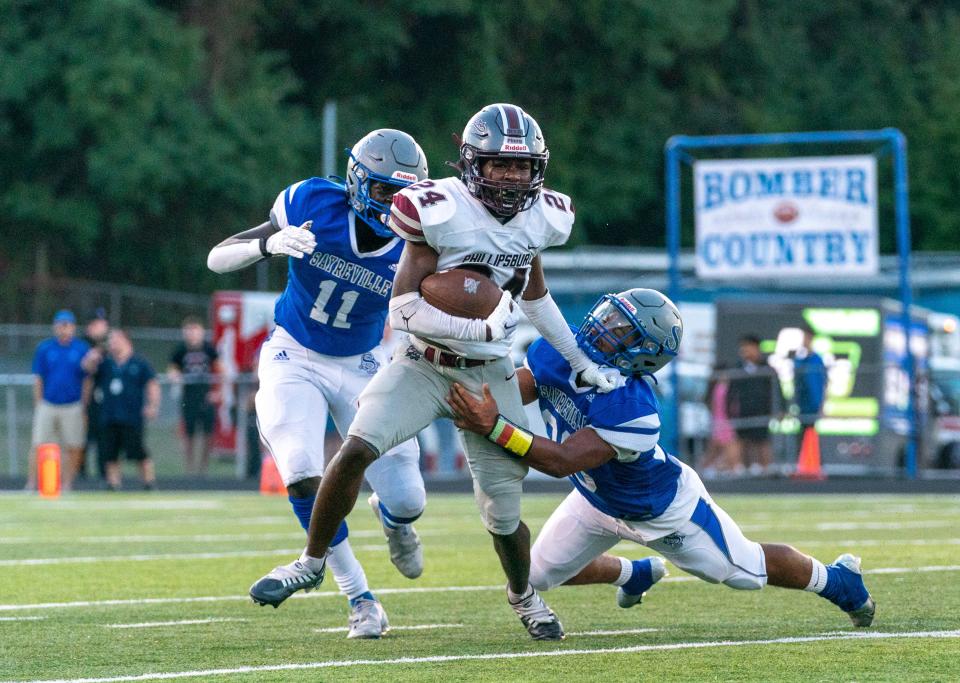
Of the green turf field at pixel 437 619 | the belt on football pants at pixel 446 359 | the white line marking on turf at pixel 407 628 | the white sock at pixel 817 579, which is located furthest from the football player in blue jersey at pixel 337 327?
the white sock at pixel 817 579

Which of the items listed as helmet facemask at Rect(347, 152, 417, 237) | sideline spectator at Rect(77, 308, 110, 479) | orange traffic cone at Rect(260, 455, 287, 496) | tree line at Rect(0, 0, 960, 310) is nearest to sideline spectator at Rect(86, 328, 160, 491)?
sideline spectator at Rect(77, 308, 110, 479)

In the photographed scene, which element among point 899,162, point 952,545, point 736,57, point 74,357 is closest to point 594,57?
point 736,57

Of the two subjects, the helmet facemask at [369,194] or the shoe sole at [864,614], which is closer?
the shoe sole at [864,614]

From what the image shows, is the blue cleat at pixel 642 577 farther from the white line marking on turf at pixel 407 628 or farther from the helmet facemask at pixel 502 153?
the helmet facemask at pixel 502 153

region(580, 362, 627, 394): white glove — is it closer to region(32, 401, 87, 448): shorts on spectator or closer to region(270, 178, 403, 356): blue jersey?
region(270, 178, 403, 356): blue jersey

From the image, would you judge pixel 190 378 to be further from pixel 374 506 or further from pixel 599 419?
pixel 599 419

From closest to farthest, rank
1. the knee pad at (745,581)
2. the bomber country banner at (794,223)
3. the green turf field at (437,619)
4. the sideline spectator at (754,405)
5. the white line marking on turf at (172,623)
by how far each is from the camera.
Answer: the green turf field at (437,619) < the knee pad at (745,581) < the white line marking on turf at (172,623) < the sideline spectator at (754,405) < the bomber country banner at (794,223)

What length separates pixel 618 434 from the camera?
595cm

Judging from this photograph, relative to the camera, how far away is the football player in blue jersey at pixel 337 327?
655 cm

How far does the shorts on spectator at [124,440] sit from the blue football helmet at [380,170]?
11042 mm

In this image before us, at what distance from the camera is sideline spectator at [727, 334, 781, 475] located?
18.6 m

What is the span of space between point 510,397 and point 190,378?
13.8 meters

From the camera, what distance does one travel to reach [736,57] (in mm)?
35812

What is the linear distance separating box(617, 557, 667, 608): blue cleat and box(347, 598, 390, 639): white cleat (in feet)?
3.12
